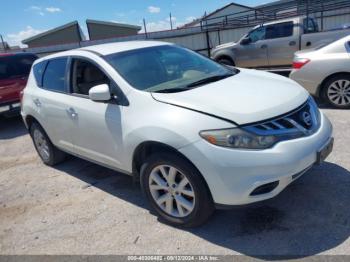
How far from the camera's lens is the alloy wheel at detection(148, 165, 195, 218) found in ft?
9.70

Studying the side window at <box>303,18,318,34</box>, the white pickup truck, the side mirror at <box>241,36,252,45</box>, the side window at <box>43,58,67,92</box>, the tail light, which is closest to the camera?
the side window at <box>43,58,67,92</box>

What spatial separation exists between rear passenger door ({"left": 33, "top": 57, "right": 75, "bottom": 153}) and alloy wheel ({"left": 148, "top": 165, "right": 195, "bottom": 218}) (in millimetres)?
1405

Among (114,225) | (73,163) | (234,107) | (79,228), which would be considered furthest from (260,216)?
(73,163)

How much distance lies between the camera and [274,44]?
408 inches

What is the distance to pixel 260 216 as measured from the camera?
10.3 ft

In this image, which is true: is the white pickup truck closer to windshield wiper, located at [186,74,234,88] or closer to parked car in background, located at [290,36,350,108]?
parked car in background, located at [290,36,350,108]

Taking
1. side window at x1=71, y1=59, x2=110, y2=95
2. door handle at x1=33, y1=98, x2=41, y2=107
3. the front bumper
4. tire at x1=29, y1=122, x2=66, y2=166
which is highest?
side window at x1=71, y1=59, x2=110, y2=95

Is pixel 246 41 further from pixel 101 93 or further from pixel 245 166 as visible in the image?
pixel 245 166

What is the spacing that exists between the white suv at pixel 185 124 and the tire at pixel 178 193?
0.4 inches

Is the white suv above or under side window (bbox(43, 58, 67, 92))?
under

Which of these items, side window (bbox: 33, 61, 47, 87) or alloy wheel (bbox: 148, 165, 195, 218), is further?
side window (bbox: 33, 61, 47, 87)

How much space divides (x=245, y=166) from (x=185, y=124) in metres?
0.59

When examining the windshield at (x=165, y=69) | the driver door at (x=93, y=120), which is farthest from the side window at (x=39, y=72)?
the windshield at (x=165, y=69)

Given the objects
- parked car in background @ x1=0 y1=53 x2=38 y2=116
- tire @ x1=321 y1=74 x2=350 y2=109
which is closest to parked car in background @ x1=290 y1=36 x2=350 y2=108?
tire @ x1=321 y1=74 x2=350 y2=109
